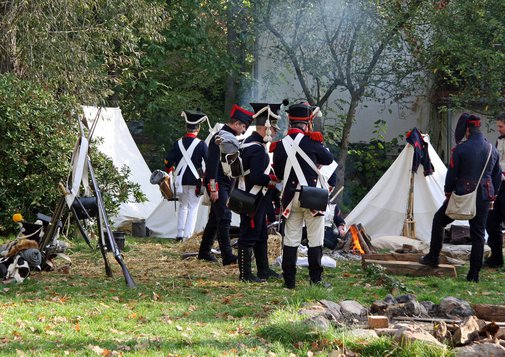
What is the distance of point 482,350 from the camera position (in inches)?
215

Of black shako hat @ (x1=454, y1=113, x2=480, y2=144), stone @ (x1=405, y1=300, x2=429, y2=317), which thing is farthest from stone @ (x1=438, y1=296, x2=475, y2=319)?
black shako hat @ (x1=454, y1=113, x2=480, y2=144)

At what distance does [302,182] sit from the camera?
338 inches

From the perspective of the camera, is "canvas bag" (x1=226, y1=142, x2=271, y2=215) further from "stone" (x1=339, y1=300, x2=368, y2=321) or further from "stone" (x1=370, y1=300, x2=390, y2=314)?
"stone" (x1=370, y1=300, x2=390, y2=314)

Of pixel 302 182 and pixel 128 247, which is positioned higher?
pixel 302 182

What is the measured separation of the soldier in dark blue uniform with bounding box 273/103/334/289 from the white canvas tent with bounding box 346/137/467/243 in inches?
223

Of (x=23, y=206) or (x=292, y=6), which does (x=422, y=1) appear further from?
(x=23, y=206)

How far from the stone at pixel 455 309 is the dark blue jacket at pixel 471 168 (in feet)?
8.52

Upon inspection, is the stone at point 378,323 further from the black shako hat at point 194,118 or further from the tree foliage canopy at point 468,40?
the tree foliage canopy at point 468,40

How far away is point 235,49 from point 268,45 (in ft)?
2.43

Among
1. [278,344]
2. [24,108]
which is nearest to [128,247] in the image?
[24,108]

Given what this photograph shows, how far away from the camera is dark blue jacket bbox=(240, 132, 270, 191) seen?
8.94m

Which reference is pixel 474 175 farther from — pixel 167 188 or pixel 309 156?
pixel 167 188

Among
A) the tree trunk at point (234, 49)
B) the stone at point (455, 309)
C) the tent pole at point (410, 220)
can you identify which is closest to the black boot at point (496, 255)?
the tent pole at point (410, 220)

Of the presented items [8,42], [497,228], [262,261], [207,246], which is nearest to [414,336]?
[262,261]
